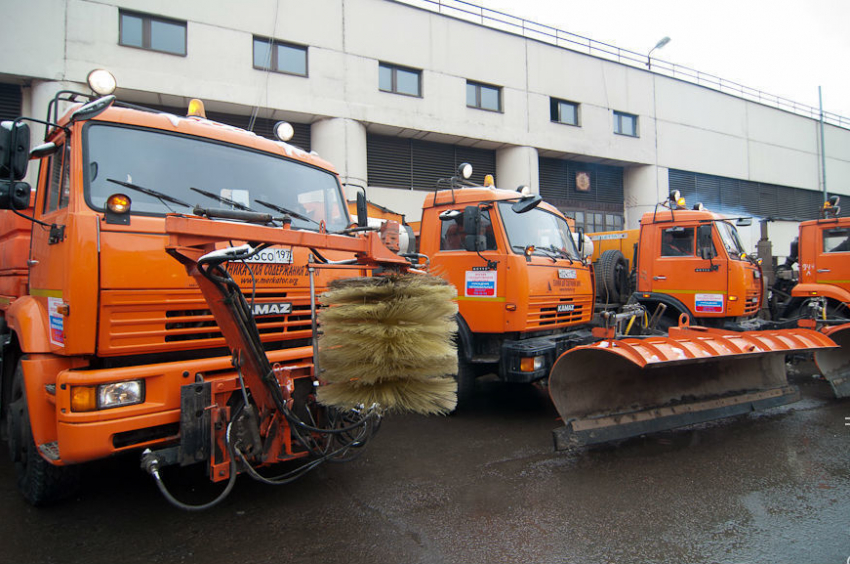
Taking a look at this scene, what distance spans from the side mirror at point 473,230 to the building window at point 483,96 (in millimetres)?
10306

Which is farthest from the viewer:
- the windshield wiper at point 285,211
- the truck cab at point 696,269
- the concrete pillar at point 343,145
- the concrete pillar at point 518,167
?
the concrete pillar at point 518,167

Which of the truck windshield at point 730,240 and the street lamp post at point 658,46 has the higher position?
the street lamp post at point 658,46

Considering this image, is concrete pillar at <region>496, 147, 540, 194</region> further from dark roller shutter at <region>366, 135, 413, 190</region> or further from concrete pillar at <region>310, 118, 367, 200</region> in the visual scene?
concrete pillar at <region>310, 118, 367, 200</region>

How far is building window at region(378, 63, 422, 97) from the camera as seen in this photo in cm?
1362

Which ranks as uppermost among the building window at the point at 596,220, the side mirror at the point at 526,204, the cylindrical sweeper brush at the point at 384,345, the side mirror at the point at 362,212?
the building window at the point at 596,220

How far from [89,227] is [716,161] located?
2164cm

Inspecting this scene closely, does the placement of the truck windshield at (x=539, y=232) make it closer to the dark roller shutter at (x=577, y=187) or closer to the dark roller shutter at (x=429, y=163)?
the dark roller shutter at (x=429, y=163)

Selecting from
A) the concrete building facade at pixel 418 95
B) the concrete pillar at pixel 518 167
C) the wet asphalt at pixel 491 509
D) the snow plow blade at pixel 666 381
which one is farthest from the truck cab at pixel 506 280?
the concrete pillar at pixel 518 167

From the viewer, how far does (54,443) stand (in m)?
3.00

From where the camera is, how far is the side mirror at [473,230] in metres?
5.41

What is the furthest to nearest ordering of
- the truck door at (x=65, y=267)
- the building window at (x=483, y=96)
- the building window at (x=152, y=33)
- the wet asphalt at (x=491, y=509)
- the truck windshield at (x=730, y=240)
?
the building window at (x=483, y=96) → the building window at (x=152, y=33) → the truck windshield at (x=730, y=240) → the wet asphalt at (x=491, y=509) → the truck door at (x=65, y=267)

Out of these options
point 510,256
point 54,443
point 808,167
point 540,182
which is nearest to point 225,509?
point 54,443

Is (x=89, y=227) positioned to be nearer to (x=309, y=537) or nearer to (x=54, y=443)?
(x=54, y=443)

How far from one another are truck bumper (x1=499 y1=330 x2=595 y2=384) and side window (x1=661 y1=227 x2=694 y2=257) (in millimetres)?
3480
